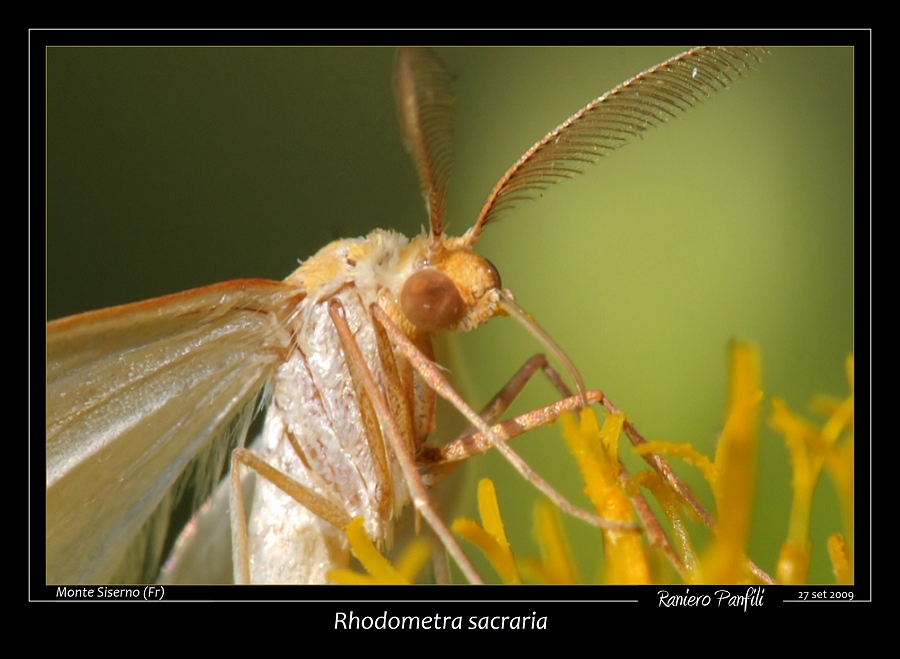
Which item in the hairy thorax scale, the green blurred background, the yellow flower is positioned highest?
the green blurred background

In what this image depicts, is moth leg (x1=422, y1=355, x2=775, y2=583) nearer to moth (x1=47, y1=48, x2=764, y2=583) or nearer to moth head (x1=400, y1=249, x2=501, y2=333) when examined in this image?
Result: moth (x1=47, y1=48, x2=764, y2=583)

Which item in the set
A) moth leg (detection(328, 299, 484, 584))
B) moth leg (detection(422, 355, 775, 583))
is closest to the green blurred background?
moth leg (detection(422, 355, 775, 583))

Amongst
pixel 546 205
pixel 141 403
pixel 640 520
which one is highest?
pixel 546 205

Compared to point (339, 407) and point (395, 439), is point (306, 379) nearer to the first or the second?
point (339, 407)

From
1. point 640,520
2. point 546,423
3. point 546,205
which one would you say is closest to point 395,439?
point 546,423

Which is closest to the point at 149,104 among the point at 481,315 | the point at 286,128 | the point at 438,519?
the point at 286,128
